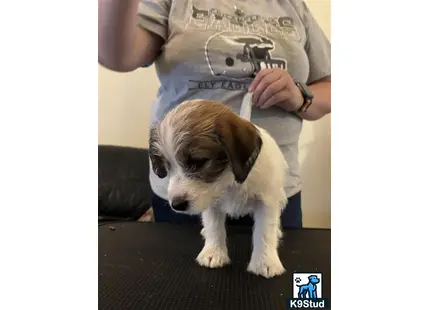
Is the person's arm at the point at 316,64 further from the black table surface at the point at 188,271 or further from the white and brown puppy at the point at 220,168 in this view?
the black table surface at the point at 188,271

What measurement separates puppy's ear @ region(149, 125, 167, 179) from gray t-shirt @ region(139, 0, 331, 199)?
0.19 feet

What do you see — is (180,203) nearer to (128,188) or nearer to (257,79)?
(257,79)

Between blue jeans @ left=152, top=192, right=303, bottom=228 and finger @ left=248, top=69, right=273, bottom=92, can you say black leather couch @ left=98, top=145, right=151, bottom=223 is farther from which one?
finger @ left=248, top=69, right=273, bottom=92

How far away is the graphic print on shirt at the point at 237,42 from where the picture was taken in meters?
1.04

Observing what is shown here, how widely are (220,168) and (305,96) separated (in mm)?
291

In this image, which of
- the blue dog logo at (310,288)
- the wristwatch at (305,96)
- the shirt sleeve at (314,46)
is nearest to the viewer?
the blue dog logo at (310,288)

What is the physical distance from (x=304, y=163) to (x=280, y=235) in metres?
0.20

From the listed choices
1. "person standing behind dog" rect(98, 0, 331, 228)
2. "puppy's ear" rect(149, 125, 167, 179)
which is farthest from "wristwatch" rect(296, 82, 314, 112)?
"puppy's ear" rect(149, 125, 167, 179)

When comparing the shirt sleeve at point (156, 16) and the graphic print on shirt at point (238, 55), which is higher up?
the shirt sleeve at point (156, 16)

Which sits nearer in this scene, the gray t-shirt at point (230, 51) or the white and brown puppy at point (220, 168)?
the white and brown puppy at point (220, 168)

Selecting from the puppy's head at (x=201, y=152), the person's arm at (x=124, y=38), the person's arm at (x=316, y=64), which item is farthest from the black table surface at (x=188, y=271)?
the person's arm at (x=124, y=38)
